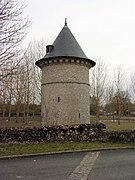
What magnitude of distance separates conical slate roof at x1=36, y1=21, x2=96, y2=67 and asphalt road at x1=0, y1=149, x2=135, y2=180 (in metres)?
12.5

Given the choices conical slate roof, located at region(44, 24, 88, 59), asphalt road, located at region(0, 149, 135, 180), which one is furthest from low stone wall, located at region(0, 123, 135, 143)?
conical slate roof, located at region(44, 24, 88, 59)

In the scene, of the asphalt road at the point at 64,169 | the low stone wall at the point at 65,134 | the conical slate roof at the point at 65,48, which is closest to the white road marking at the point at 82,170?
the asphalt road at the point at 64,169

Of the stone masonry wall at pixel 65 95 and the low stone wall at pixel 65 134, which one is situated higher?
the stone masonry wall at pixel 65 95

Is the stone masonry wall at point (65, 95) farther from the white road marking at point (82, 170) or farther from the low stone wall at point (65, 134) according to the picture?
the white road marking at point (82, 170)

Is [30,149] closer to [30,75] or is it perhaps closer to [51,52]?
[51,52]

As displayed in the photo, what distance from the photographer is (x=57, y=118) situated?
839 inches

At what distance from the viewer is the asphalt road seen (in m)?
7.02

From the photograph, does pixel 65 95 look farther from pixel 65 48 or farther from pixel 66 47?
pixel 66 47

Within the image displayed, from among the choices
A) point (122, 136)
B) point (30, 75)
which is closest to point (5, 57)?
point (122, 136)

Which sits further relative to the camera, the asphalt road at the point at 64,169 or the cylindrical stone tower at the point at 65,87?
the cylindrical stone tower at the point at 65,87

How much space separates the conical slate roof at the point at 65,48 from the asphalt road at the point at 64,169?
12476 millimetres

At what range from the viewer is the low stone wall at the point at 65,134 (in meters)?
14.2

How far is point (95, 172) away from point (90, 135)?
8.26 metres

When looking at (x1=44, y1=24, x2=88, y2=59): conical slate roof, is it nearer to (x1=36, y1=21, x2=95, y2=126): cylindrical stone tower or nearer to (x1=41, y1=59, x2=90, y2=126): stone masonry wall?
(x1=36, y1=21, x2=95, y2=126): cylindrical stone tower
